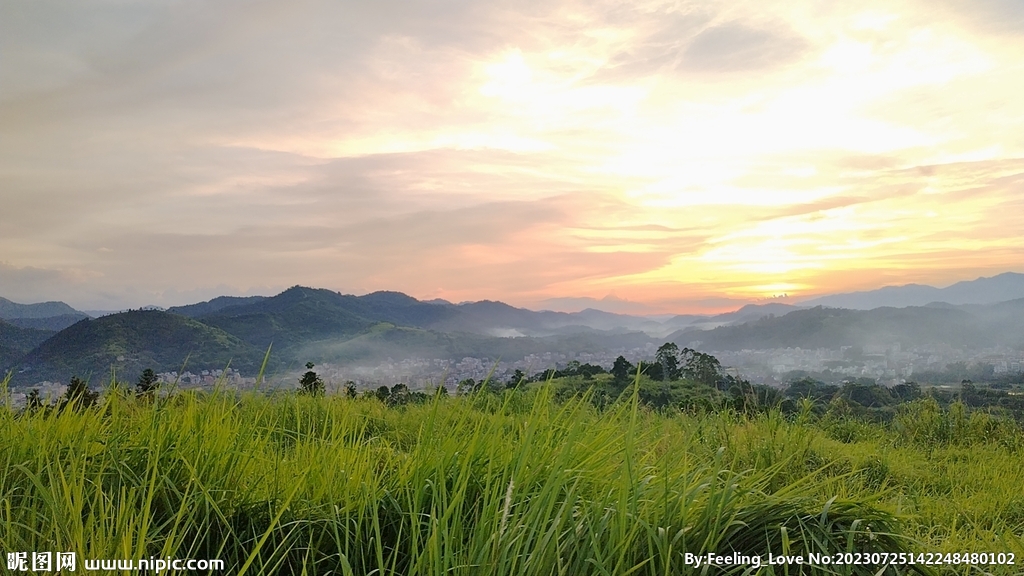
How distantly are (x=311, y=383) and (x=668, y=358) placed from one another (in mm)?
5395

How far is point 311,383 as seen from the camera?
6.80 meters

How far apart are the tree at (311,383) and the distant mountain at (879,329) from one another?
14118 millimetres

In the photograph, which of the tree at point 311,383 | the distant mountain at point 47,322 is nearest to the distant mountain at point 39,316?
the distant mountain at point 47,322

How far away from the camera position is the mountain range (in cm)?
1652

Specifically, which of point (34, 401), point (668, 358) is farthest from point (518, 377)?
point (668, 358)

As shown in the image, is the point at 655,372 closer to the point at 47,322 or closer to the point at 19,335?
the point at 19,335

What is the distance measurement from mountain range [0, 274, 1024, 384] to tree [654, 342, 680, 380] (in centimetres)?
308

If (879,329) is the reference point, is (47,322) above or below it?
above

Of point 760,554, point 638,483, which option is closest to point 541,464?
point 638,483

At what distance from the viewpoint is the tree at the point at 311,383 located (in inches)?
251

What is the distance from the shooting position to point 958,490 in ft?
15.8

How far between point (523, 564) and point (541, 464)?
0.61m

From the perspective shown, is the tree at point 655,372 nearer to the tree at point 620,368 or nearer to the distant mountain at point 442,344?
the tree at point 620,368

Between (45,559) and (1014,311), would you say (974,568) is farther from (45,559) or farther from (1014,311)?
(1014,311)
